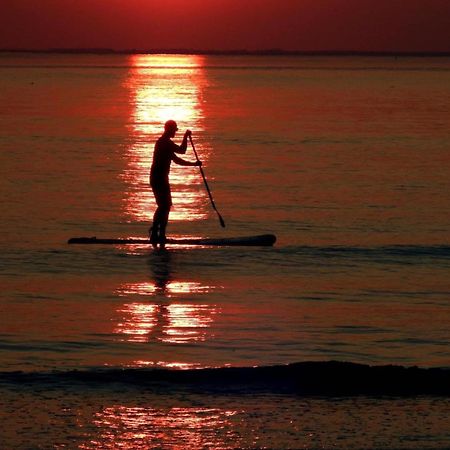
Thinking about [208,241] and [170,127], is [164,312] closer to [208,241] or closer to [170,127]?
[170,127]

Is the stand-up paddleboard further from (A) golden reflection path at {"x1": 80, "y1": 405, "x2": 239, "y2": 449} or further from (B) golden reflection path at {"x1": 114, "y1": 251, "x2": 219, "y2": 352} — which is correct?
(A) golden reflection path at {"x1": 80, "y1": 405, "x2": 239, "y2": 449}

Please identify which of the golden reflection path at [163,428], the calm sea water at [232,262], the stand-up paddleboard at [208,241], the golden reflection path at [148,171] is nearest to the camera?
the golden reflection path at [163,428]

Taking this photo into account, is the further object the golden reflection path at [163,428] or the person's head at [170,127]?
the person's head at [170,127]

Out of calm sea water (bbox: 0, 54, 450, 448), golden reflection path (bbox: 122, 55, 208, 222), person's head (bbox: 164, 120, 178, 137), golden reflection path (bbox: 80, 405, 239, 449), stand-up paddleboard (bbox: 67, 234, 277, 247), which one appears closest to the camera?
golden reflection path (bbox: 80, 405, 239, 449)

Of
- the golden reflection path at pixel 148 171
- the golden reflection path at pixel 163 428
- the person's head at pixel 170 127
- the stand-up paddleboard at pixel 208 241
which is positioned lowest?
the golden reflection path at pixel 163 428

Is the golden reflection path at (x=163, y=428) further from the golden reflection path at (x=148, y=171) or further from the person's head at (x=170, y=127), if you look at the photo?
the golden reflection path at (x=148, y=171)

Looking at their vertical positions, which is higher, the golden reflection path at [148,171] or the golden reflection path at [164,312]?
the golden reflection path at [148,171]

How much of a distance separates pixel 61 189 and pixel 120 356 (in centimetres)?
1773

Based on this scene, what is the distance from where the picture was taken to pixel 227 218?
25.2 metres

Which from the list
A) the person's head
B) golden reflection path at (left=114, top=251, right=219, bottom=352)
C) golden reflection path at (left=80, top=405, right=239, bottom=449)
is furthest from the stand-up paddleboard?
golden reflection path at (left=80, top=405, right=239, bottom=449)

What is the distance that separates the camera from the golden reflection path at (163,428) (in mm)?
9570

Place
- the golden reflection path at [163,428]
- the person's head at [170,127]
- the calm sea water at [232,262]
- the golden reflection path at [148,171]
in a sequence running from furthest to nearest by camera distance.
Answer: the golden reflection path at [148,171] < the person's head at [170,127] < the calm sea water at [232,262] < the golden reflection path at [163,428]

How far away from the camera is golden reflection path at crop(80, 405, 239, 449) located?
377 inches

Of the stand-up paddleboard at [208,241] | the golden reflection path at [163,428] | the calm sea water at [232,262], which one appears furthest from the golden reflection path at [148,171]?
the golden reflection path at [163,428]
